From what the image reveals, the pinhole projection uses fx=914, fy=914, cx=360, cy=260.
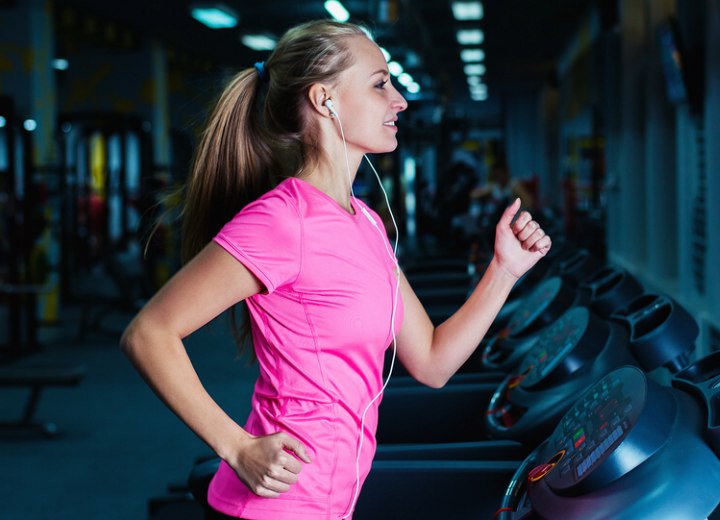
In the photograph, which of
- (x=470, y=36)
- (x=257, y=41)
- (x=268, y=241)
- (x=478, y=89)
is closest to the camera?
(x=268, y=241)

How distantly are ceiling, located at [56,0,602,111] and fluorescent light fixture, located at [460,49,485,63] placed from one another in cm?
14

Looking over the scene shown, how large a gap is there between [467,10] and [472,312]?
10657 mm

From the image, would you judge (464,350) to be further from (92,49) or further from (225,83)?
(92,49)

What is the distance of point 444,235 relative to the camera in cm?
801

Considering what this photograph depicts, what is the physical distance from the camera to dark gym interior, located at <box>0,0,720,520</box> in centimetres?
127

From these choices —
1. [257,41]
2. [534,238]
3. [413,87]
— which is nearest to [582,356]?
[534,238]

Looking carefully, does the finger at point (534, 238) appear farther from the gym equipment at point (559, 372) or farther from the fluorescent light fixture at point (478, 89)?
the fluorescent light fixture at point (478, 89)

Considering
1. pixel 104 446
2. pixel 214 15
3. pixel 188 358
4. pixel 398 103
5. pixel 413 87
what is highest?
pixel 214 15

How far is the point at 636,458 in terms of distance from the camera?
98 cm

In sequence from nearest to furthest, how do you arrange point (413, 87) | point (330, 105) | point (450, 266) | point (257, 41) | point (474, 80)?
1. point (330, 105)
2. point (450, 266)
3. point (413, 87)
4. point (257, 41)
5. point (474, 80)

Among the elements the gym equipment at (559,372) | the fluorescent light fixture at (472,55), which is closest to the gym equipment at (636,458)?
the gym equipment at (559,372)

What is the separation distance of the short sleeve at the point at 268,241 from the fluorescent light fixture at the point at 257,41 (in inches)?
468

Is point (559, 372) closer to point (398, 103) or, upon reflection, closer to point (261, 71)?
point (398, 103)

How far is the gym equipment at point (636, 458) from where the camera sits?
0.95 m
